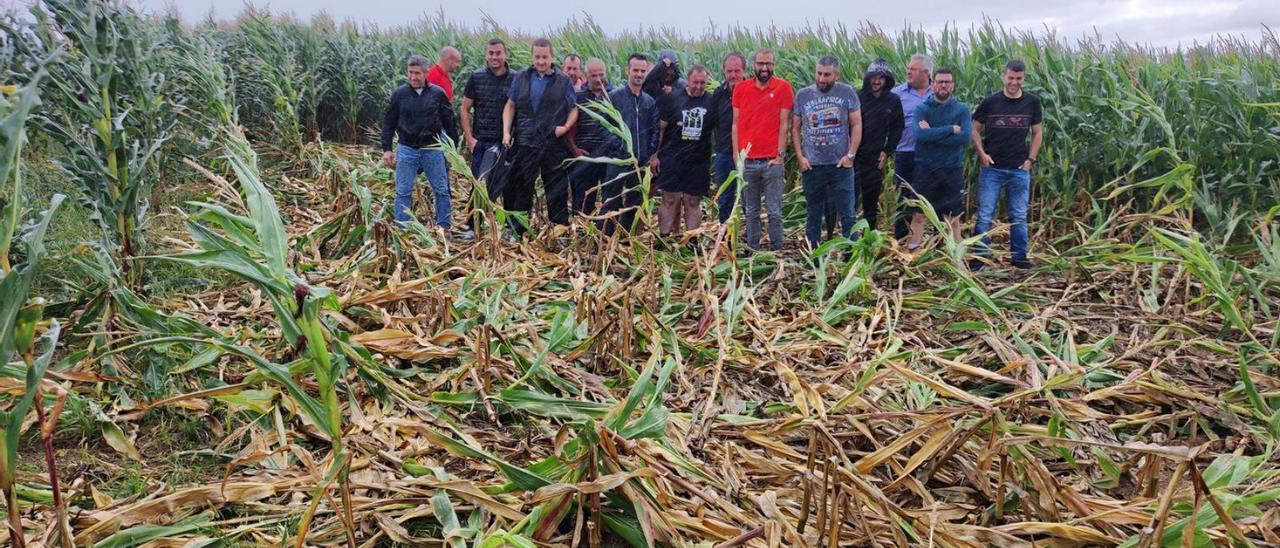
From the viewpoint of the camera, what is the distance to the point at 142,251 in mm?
4402

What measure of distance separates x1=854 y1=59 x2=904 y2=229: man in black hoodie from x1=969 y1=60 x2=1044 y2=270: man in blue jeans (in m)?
0.54

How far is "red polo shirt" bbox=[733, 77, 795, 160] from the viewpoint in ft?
20.8

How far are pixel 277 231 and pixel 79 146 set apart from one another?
8.06ft

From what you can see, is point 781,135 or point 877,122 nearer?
point 781,135

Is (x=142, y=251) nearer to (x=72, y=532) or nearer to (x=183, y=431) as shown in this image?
(x=183, y=431)

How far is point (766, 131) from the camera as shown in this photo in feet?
20.7

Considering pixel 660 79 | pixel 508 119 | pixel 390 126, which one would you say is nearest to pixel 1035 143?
pixel 660 79

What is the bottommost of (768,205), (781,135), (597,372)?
(597,372)

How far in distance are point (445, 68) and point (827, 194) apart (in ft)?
11.3

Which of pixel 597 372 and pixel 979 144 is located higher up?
pixel 979 144

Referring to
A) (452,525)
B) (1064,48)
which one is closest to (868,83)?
(1064,48)

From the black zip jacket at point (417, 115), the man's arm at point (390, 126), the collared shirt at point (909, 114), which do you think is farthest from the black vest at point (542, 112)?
the collared shirt at point (909, 114)

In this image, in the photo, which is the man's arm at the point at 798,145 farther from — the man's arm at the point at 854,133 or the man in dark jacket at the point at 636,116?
the man in dark jacket at the point at 636,116

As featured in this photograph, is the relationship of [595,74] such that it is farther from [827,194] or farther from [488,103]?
[827,194]
